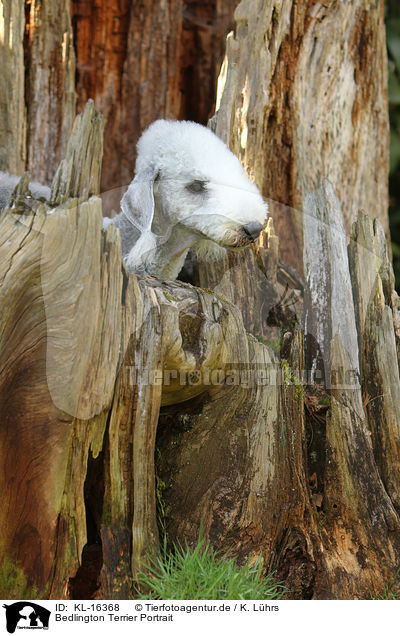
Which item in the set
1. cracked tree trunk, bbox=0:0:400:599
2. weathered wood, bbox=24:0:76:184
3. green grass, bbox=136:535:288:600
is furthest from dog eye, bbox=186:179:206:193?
weathered wood, bbox=24:0:76:184

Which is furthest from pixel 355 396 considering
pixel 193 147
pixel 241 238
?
pixel 193 147

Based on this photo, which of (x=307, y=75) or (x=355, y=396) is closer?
(x=355, y=396)

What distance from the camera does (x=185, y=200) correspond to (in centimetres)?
186

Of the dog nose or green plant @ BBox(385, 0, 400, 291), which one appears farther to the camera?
green plant @ BBox(385, 0, 400, 291)

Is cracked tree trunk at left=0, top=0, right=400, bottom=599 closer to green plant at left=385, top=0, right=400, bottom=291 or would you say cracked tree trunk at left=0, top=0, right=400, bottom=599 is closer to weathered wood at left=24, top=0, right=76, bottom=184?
weathered wood at left=24, top=0, right=76, bottom=184

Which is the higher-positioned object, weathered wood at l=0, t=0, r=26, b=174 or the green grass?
weathered wood at l=0, t=0, r=26, b=174

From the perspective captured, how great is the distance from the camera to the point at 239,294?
204cm

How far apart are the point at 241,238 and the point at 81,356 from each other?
644 mm
